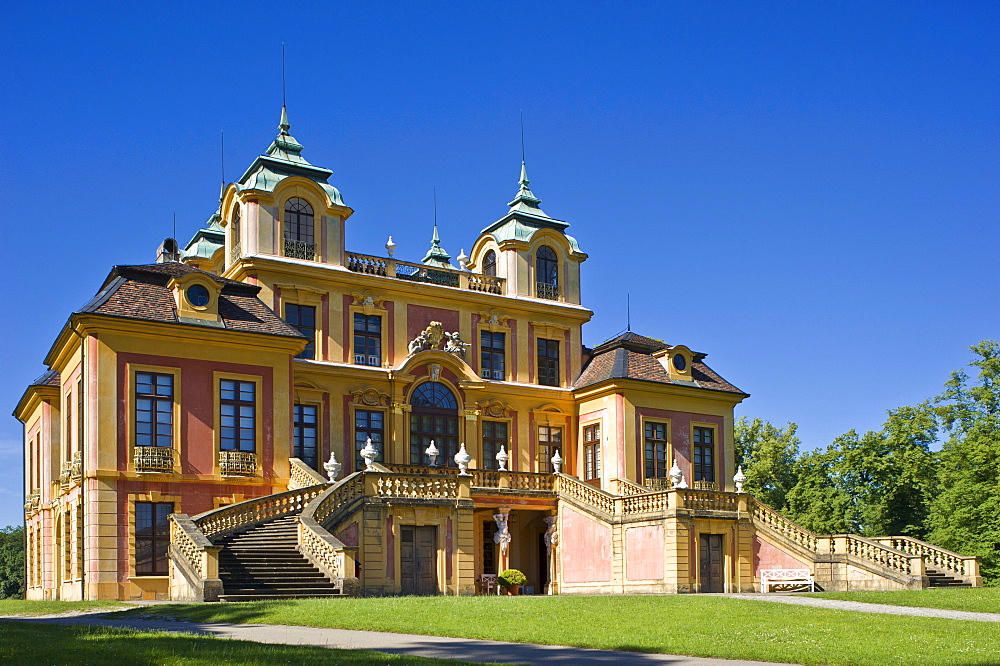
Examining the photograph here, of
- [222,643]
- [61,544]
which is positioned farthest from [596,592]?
[222,643]

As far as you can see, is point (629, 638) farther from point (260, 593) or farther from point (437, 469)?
point (437, 469)

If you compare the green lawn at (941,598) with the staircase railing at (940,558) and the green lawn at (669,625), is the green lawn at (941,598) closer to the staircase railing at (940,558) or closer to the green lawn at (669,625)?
the green lawn at (669,625)

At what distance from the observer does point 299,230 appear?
38.7m

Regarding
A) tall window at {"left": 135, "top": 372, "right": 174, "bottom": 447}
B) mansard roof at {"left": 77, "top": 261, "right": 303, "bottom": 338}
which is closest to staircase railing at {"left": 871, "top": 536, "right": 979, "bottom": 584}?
mansard roof at {"left": 77, "top": 261, "right": 303, "bottom": 338}

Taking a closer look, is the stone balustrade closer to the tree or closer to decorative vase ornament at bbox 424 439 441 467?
decorative vase ornament at bbox 424 439 441 467

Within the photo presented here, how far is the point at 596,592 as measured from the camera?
35.7 meters

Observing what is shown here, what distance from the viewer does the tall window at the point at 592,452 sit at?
42.6m

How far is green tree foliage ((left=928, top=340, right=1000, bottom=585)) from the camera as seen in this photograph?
4394cm

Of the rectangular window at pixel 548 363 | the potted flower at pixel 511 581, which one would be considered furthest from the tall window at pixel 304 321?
the potted flower at pixel 511 581

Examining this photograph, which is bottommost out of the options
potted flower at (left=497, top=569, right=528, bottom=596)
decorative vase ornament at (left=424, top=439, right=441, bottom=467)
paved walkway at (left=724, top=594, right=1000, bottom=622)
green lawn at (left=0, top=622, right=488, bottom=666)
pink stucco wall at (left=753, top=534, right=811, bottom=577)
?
potted flower at (left=497, top=569, right=528, bottom=596)

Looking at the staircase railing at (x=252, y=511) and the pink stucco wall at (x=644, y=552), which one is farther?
the pink stucco wall at (x=644, y=552)

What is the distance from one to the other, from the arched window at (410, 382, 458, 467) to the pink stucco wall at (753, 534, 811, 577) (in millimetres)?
10874

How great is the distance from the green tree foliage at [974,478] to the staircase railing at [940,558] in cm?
757

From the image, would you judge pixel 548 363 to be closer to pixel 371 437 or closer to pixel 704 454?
pixel 704 454
